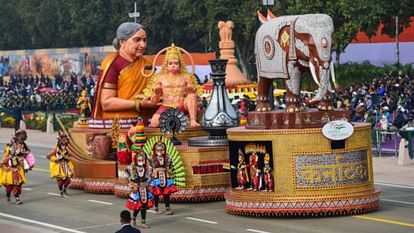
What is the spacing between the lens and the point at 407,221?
72.3 ft

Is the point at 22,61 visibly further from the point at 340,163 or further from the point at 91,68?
the point at 340,163

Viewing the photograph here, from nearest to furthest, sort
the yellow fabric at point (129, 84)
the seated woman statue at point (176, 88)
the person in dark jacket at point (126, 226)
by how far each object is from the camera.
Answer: the person in dark jacket at point (126, 226), the seated woman statue at point (176, 88), the yellow fabric at point (129, 84)

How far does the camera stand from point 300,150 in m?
22.8

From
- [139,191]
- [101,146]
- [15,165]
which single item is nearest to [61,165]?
[101,146]

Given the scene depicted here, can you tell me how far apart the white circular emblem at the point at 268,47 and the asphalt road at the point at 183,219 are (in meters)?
3.57

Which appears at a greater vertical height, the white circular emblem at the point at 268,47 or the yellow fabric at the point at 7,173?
the white circular emblem at the point at 268,47

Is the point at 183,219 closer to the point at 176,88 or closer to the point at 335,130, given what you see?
the point at 335,130

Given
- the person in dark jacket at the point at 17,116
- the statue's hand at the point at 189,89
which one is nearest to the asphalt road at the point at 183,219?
the statue's hand at the point at 189,89

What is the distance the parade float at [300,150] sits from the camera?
22719 millimetres

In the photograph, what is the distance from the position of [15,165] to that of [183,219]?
17.9 ft

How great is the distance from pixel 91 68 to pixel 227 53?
2466cm

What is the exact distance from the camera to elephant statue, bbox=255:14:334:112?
23.2m

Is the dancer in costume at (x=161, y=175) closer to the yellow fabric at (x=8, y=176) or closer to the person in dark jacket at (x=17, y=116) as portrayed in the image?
the yellow fabric at (x=8, y=176)

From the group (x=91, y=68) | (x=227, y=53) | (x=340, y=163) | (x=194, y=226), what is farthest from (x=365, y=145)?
(x=91, y=68)
